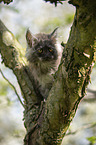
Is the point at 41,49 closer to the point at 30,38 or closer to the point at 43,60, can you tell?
the point at 43,60

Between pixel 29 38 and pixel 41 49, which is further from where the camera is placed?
pixel 29 38

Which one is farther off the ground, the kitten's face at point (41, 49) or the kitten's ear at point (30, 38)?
the kitten's ear at point (30, 38)

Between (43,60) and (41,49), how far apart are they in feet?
0.88

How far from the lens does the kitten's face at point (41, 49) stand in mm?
4566

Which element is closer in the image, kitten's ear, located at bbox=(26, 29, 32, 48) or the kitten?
the kitten

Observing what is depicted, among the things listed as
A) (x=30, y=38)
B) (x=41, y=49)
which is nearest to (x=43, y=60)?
(x=41, y=49)

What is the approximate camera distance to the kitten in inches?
178

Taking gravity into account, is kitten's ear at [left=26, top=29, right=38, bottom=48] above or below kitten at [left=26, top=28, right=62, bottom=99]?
above

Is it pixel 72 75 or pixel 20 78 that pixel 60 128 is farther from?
pixel 20 78

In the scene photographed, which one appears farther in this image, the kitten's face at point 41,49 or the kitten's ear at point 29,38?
the kitten's ear at point 29,38

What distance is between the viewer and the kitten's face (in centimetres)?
457

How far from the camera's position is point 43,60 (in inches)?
180

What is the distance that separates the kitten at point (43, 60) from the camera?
4.53 meters

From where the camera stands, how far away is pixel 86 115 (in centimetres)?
1046
